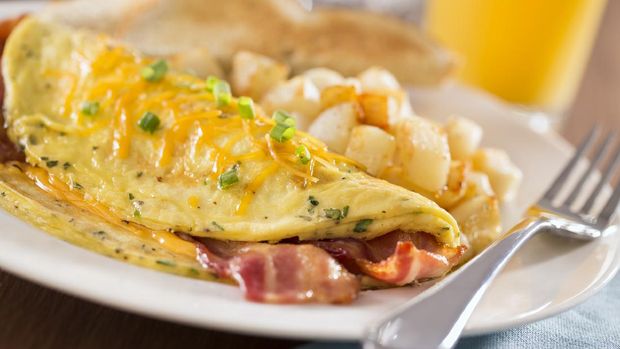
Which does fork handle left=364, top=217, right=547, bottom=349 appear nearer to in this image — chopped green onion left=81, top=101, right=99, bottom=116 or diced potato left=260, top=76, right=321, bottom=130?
diced potato left=260, top=76, right=321, bottom=130

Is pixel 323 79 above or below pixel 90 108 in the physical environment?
above

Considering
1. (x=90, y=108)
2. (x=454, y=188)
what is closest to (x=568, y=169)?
(x=454, y=188)

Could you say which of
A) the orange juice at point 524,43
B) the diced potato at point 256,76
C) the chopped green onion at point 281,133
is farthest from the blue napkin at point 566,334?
the orange juice at point 524,43

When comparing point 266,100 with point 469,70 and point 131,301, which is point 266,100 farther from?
point 469,70

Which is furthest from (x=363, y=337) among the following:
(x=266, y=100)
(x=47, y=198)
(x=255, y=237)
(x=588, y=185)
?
(x=588, y=185)

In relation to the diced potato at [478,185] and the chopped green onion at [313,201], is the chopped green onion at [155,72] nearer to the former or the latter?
the chopped green onion at [313,201]

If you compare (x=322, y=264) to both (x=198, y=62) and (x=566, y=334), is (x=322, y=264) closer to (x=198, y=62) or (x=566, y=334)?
(x=566, y=334)

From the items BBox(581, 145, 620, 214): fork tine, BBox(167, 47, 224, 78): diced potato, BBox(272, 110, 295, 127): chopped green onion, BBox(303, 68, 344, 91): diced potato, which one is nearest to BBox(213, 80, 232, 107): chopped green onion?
BBox(272, 110, 295, 127): chopped green onion
